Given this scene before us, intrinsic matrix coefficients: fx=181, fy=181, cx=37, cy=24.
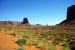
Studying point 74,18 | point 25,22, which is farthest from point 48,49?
point 25,22

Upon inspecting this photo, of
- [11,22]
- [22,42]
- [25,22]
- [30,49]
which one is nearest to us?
[30,49]

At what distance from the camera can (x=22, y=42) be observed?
16.2 m

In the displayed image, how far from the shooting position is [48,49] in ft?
46.8

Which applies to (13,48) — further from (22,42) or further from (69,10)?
(69,10)

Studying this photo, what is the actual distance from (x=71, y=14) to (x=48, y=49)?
8557 cm

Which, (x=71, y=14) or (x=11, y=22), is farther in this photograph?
(x=11, y=22)

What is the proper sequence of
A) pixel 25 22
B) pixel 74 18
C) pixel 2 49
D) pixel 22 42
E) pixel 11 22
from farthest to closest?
pixel 11 22
pixel 25 22
pixel 74 18
pixel 22 42
pixel 2 49

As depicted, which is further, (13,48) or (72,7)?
(72,7)

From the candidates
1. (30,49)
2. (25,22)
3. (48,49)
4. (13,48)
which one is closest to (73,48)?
(48,49)

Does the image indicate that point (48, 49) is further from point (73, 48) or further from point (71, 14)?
point (71, 14)

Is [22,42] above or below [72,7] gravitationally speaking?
below

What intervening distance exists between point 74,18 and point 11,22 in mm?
96375

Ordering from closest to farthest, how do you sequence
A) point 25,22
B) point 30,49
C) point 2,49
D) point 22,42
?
1. point 2,49
2. point 30,49
3. point 22,42
4. point 25,22

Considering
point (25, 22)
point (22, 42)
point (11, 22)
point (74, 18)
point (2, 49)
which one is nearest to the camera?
point (2, 49)
